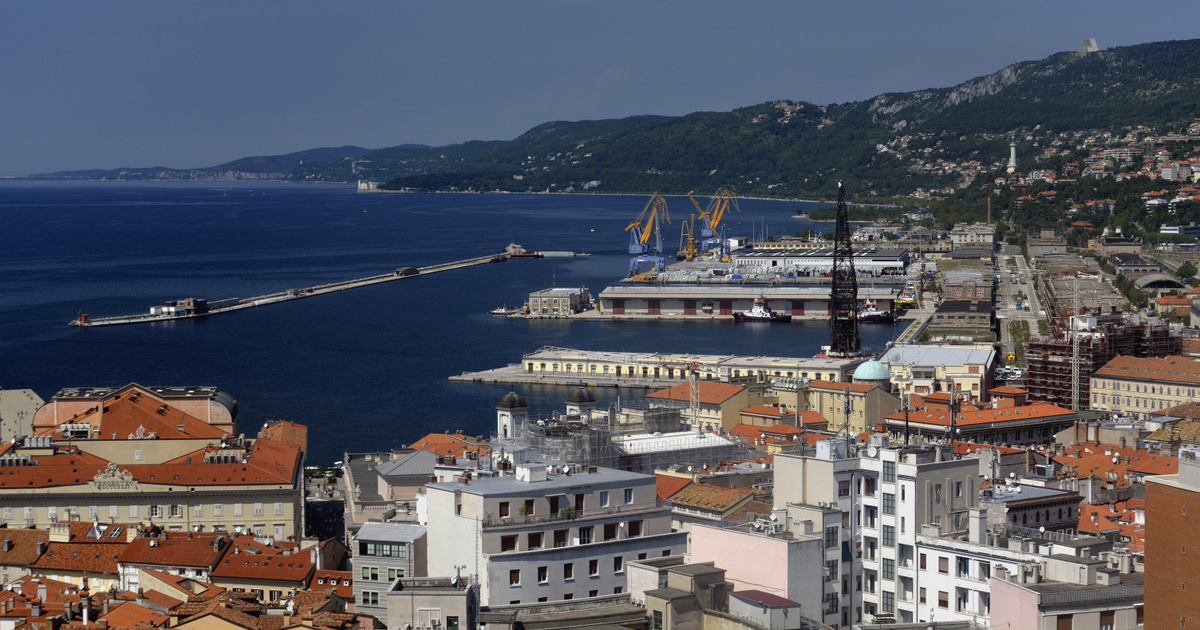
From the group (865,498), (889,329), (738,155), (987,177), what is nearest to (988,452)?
(865,498)

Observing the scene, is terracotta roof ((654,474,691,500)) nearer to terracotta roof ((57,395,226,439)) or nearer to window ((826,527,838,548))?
window ((826,527,838,548))

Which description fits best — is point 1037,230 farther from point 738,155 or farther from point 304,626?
point 738,155

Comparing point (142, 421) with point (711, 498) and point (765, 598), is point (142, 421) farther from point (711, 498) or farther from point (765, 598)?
point (765, 598)

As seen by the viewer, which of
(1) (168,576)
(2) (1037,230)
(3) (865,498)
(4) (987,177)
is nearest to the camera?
(3) (865,498)

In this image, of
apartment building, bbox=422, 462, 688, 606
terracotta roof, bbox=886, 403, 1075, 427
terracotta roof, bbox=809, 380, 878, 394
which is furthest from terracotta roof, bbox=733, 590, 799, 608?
terracotta roof, bbox=809, 380, 878, 394

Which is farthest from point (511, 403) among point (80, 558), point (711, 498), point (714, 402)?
point (711, 498)

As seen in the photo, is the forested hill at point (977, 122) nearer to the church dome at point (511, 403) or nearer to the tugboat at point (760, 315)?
the tugboat at point (760, 315)

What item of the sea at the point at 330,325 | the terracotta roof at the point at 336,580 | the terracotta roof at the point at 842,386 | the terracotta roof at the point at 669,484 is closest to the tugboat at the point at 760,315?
the sea at the point at 330,325
